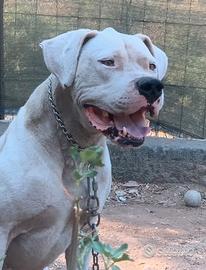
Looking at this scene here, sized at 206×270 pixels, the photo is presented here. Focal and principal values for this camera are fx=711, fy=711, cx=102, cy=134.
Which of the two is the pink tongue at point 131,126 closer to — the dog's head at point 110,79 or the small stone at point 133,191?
the dog's head at point 110,79

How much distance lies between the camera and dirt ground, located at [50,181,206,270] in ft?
15.0

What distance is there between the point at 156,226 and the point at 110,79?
2743 mm

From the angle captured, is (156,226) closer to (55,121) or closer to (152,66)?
(55,121)

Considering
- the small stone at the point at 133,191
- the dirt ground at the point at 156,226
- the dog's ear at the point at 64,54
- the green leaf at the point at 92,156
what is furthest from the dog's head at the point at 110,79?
the small stone at the point at 133,191

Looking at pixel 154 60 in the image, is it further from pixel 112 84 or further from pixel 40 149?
pixel 40 149

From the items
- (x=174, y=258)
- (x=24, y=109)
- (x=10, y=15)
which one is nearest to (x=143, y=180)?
(x=174, y=258)

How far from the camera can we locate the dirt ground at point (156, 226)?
4.59 m

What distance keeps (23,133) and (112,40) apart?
0.56 metres

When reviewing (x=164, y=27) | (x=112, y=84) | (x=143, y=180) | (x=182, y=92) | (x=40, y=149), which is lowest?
(x=143, y=180)

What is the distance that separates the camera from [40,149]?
3.00m

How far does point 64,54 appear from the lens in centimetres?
281

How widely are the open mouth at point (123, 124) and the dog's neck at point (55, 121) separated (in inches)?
7.6

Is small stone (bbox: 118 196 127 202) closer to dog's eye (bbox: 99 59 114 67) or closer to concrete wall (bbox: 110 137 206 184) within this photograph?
concrete wall (bbox: 110 137 206 184)

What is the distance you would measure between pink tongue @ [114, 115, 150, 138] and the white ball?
10.3ft
